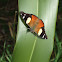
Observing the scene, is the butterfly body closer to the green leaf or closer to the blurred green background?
the green leaf

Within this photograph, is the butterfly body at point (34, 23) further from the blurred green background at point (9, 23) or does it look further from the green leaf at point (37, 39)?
the blurred green background at point (9, 23)

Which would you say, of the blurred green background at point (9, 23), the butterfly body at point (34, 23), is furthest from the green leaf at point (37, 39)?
the blurred green background at point (9, 23)

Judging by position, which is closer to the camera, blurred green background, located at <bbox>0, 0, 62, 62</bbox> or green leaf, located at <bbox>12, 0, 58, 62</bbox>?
green leaf, located at <bbox>12, 0, 58, 62</bbox>

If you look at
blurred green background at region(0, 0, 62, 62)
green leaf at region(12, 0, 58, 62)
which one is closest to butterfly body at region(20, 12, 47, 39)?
green leaf at region(12, 0, 58, 62)

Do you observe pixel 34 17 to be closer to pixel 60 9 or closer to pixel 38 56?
pixel 38 56

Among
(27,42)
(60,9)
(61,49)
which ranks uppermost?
(60,9)

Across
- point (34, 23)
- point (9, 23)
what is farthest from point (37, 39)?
point (9, 23)

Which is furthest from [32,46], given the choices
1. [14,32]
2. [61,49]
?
[14,32]
